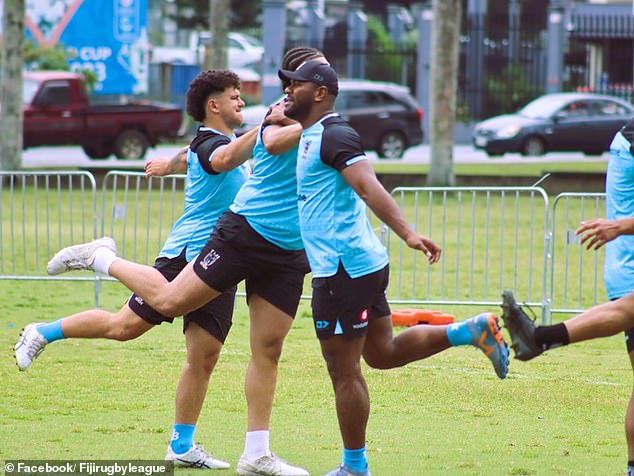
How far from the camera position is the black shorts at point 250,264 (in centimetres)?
639

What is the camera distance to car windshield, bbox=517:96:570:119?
1371 inches

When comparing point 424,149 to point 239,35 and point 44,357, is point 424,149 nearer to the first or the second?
point 239,35

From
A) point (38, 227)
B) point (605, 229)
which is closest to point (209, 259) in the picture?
point (605, 229)

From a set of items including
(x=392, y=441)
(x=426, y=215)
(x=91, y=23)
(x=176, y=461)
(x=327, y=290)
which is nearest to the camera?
(x=327, y=290)

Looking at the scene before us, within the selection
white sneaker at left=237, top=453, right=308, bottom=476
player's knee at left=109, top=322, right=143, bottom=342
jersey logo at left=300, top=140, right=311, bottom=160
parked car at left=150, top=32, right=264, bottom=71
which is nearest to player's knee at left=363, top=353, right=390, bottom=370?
white sneaker at left=237, top=453, right=308, bottom=476

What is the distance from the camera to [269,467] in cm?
634

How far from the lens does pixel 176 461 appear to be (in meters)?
6.59

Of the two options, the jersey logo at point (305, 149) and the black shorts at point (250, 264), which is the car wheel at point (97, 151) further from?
the jersey logo at point (305, 149)

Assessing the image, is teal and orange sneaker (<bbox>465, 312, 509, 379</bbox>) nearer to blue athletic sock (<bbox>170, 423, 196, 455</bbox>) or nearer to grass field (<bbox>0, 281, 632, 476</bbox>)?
grass field (<bbox>0, 281, 632, 476</bbox>)

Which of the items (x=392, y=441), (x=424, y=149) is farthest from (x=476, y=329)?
(x=424, y=149)

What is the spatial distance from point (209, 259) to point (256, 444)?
0.96 meters

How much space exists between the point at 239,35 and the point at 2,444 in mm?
43463

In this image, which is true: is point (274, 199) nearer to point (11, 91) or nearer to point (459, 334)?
point (459, 334)

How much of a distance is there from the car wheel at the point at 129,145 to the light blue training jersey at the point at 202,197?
2537 centimetres
